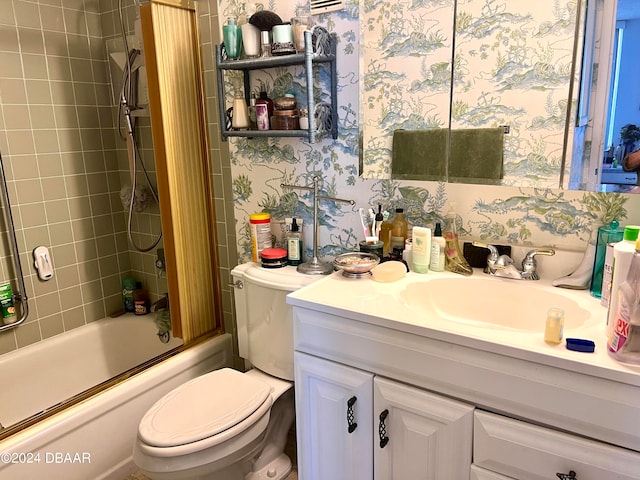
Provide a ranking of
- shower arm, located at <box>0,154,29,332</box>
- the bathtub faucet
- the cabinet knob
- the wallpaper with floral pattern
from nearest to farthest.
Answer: the cabinet knob → the wallpaper with floral pattern → shower arm, located at <box>0,154,29,332</box> → the bathtub faucet

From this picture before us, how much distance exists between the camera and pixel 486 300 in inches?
57.7

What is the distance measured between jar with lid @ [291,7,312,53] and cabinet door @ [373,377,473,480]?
1.08 meters

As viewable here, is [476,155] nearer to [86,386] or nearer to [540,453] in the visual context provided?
[540,453]

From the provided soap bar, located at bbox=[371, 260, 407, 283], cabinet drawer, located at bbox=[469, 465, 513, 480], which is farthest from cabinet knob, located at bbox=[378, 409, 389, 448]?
soap bar, located at bbox=[371, 260, 407, 283]

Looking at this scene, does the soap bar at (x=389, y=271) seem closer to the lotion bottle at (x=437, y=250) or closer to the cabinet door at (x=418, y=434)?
the lotion bottle at (x=437, y=250)

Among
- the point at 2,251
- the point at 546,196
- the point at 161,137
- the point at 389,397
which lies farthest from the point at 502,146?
the point at 2,251

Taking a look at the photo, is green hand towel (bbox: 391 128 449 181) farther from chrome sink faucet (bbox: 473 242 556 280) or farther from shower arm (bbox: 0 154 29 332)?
shower arm (bbox: 0 154 29 332)

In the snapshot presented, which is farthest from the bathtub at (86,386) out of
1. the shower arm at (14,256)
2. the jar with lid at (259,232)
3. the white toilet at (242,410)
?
the jar with lid at (259,232)

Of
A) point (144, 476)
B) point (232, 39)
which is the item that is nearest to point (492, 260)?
point (232, 39)

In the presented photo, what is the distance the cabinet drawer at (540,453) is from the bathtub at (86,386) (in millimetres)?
1287

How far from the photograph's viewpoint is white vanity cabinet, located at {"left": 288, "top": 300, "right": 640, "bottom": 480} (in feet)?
3.36

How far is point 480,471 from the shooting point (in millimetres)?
1188

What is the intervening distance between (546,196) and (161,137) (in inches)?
53.6

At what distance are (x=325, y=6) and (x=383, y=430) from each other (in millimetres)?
1330
